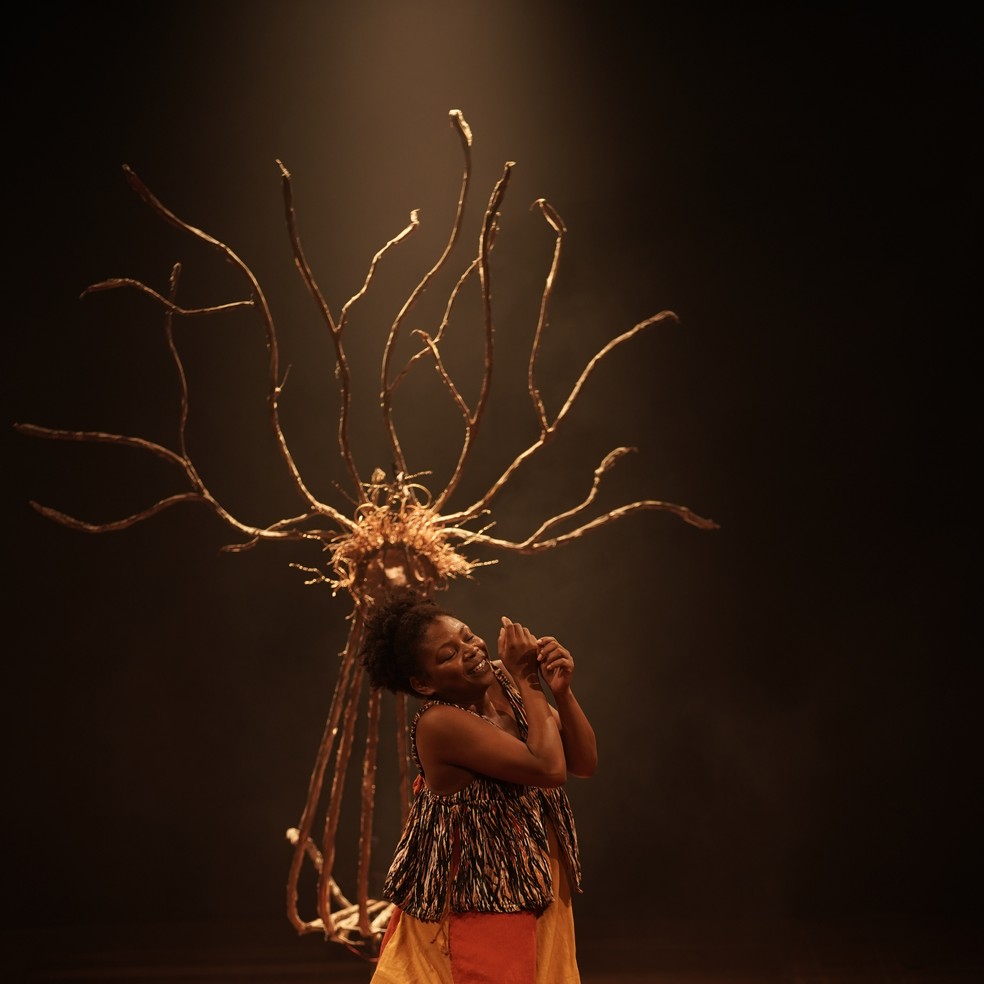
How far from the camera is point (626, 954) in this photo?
9.38ft

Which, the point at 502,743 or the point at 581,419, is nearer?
the point at 502,743

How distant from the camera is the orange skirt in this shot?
1.37 m

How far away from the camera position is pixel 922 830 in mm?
3119

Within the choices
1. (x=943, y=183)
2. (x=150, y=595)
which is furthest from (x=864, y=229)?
(x=150, y=595)

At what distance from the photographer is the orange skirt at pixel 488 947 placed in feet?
4.50

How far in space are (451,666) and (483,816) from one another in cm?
19

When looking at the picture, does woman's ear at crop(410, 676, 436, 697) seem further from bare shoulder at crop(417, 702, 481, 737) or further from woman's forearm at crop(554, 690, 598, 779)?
woman's forearm at crop(554, 690, 598, 779)

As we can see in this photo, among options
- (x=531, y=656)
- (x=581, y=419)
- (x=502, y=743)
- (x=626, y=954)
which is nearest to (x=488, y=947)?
(x=502, y=743)

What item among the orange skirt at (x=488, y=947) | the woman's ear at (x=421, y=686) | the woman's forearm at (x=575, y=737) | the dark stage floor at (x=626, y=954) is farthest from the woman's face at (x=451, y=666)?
the dark stage floor at (x=626, y=954)

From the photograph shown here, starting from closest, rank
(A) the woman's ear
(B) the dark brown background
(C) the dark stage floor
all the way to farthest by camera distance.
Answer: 1. (A) the woman's ear
2. (C) the dark stage floor
3. (B) the dark brown background

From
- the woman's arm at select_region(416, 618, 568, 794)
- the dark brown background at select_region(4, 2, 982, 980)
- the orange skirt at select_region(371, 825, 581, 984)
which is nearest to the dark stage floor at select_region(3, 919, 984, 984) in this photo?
the dark brown background at select_region(4, 2, 982, 980)

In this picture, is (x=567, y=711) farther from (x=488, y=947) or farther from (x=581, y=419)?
(x=581, y=419)

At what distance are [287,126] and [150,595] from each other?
4.55 feet

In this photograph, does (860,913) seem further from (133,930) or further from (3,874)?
(3,874)
